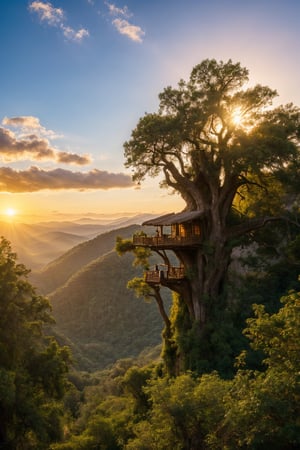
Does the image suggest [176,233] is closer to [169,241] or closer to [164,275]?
[169,241]

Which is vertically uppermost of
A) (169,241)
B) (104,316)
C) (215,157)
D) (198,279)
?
(215,157)

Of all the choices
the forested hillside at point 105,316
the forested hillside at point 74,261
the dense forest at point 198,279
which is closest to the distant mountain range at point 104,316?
the forested hillside at point 105,316

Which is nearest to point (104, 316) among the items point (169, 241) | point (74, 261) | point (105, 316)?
point (105, 316)

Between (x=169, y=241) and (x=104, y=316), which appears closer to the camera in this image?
(x=169, y=241)

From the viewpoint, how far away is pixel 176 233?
76.2ft

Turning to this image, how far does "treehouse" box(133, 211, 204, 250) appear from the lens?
21.0 meters

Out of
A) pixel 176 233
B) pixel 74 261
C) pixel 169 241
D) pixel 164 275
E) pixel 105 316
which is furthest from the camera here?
pixel 74 261

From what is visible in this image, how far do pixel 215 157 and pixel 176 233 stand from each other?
5.13 m

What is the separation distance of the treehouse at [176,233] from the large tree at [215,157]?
1.79 ft

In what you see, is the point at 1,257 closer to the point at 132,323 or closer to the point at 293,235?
the point at 293,235

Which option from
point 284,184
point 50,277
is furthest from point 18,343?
point 50,277

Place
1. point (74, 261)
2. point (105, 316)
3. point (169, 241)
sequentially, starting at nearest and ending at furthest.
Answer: point (169, 241), point (105, 316), point (74, 261)

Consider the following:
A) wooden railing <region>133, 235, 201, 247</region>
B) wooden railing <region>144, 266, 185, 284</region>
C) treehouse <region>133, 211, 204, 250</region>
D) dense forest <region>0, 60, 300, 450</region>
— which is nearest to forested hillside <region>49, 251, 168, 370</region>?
dense forest <region>0, 60, 300, 450</region>

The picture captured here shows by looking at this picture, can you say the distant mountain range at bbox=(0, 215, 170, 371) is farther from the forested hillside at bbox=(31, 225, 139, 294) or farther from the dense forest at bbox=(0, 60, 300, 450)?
the dense forest at bbox=(0, 60, 300, 450)
